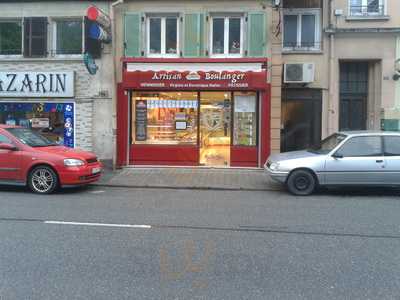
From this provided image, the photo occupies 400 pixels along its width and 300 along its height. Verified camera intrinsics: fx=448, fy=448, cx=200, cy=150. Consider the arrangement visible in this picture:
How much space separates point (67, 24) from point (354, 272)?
41.2 ft

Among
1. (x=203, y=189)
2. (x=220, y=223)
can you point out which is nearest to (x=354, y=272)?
(x=220, y=223)

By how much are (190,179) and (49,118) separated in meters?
5.59

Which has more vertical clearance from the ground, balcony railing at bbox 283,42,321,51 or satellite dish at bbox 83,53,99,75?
balcony railing at bbox 283,42,321,51

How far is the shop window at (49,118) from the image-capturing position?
47.2 ft

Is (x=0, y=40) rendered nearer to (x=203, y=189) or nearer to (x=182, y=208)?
(x=203, y=189)

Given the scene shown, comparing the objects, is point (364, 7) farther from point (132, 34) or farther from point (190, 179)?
point (190, 179)

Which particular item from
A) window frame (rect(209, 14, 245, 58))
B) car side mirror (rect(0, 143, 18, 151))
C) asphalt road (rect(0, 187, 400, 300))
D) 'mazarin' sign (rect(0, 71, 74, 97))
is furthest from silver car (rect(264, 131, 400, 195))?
'mazarin' sign (rect(0, 71, 74, 97))

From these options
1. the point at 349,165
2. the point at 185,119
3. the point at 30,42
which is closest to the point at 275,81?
the point at 185,119

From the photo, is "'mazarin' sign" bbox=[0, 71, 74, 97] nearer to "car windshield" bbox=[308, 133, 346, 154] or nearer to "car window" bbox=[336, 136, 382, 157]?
"car windshield" bbox=[308, 133, 346, 154]

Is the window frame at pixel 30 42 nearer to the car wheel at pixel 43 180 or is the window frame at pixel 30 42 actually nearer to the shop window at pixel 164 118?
the shop window at pixel 164 118

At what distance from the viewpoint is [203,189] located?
35.2 ft

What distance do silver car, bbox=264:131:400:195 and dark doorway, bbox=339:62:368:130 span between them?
202 inches

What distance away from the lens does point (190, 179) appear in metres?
11.9

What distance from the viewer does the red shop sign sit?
44.3 ft
